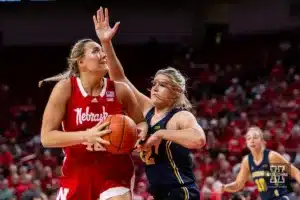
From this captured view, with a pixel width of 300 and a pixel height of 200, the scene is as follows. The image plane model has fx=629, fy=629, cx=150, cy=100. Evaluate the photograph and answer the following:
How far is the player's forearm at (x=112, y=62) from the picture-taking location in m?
4.68

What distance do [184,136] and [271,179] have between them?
9.84 ft

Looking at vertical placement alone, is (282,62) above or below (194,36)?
below

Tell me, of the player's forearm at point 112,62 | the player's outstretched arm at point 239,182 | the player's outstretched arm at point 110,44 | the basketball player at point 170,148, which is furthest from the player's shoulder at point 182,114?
the player's outstretched arm at point 239,182

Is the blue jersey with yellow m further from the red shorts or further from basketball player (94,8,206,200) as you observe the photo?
Answer: the red shorts

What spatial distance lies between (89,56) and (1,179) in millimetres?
7263

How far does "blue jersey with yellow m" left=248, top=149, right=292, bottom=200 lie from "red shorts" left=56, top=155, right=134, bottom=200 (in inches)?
123

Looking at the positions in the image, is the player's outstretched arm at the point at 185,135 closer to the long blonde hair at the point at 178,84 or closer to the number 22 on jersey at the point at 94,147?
the long blonde hair at the point at 178,84

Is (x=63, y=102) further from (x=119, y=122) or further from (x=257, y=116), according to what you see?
(x=257, y=116)

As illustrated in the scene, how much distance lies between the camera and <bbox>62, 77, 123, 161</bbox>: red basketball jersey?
13.0 feet

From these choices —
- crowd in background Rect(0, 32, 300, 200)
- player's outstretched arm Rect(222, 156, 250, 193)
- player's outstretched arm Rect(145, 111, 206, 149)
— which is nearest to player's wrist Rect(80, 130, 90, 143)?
player's outstretched arm Rect(145, 111, 206, 149)

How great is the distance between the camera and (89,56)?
4.04m

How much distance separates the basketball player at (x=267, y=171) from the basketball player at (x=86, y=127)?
2.93 m

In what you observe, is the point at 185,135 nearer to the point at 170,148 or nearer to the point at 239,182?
the point at 170,148

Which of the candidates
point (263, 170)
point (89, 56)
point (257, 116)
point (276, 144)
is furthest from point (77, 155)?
point (257, 116)
